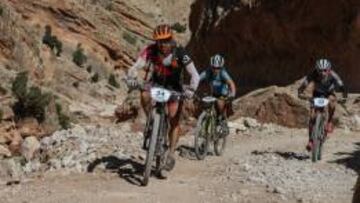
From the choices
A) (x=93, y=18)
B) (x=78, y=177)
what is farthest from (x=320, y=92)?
(x=93, y=18)

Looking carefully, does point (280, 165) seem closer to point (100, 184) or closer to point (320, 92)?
point (320, 92)

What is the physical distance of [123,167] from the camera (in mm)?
11586

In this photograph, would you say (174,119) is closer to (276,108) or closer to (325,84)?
(325,84)

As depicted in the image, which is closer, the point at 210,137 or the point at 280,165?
the point at 280,165

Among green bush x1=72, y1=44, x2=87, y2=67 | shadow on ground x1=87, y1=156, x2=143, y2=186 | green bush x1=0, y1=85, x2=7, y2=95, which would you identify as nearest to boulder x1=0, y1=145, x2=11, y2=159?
green bush x1=0, y1=85, x2=7, y2=95

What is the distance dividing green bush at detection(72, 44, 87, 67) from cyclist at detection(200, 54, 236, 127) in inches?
2135

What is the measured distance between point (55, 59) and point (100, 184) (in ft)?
177

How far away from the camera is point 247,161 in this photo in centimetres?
1315

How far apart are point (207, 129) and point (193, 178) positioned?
97.3 inches

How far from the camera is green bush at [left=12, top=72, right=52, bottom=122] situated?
1626 inches

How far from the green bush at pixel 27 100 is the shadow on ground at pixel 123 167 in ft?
94.9

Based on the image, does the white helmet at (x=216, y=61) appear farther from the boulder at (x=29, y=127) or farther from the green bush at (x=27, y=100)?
the green bush at (x=27, y=100)

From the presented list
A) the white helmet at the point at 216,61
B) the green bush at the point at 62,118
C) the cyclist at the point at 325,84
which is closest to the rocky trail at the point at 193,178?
the cyclist at the point at 325,84

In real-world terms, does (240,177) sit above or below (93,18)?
below
